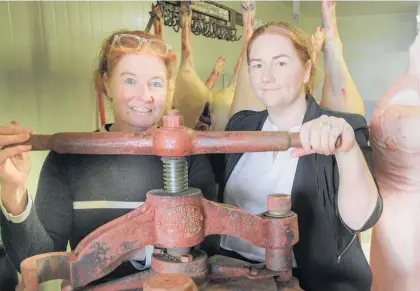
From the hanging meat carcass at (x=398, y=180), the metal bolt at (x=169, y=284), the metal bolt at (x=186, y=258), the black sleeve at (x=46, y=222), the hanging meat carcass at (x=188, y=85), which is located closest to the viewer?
the metal bolt at (x=169, y=284)

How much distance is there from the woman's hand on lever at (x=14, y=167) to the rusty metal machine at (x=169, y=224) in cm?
3

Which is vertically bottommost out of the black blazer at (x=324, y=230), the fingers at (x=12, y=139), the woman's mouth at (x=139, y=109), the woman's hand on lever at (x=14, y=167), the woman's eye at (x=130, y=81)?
the black blazer at (x=324, y=230)

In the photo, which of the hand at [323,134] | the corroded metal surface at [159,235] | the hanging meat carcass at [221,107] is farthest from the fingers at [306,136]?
the hanging meat carcass at [221,107]

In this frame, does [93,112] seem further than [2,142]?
Yes

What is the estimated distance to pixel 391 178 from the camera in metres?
0.97

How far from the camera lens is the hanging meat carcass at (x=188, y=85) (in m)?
1.10

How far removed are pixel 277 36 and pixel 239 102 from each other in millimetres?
268

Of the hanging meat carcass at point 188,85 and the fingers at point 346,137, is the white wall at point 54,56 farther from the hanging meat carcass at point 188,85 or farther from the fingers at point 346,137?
the fingers at point 346,137

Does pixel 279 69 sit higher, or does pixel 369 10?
pixel 369 10

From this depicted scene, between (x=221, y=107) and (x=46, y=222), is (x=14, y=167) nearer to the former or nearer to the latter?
(x=46, y=222)

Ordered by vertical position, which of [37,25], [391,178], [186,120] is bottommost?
[391,178]

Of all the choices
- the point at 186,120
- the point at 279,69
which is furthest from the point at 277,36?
the point at 186,120

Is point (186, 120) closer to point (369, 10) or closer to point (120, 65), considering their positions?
point (120, 65)

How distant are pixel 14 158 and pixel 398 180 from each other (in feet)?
2.55
